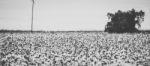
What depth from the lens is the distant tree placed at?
110 feet

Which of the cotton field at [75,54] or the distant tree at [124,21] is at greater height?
the distant tree at [124,21]

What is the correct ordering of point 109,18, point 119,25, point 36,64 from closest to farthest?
point 36,64
point 119,25
point 109,18

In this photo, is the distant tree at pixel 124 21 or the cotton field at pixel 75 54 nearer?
the cotton field at pixel 75 54

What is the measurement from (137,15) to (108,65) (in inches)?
1168

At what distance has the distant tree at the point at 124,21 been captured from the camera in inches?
1325

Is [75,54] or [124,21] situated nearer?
[75,54]

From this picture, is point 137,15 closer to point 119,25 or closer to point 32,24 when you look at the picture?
point 119,25

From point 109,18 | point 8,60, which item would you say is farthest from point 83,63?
point 109,18

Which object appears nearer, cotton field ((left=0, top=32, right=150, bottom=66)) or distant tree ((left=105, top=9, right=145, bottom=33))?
cotton field ((left=0, top=32, right=150, bottom=66))

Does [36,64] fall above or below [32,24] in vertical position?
below

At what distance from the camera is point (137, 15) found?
116ft

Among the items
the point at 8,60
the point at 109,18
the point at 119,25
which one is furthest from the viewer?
the point at 109,18

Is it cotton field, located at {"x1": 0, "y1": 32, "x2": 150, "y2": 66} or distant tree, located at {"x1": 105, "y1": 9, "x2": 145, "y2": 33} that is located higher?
distant tree, located at {"x1": 105, "y1": 9, "x2": 145, "y2": 33}

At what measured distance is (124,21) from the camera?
33.3 meters
